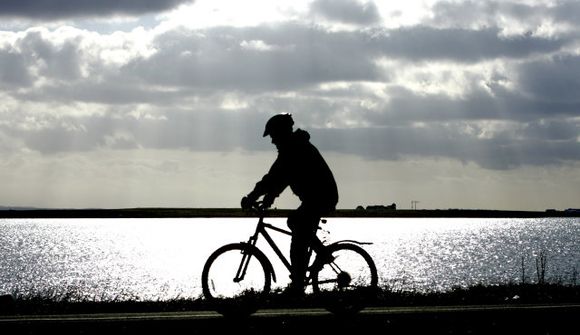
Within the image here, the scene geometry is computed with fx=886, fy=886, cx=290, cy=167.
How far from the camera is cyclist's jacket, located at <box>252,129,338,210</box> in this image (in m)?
11.5

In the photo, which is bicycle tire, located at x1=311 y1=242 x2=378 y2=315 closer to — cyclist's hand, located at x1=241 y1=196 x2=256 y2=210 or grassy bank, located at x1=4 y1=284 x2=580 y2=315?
grassy bank, located at x1=4 y1=284 x2=580 y2=315

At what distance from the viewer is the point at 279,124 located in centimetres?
1136

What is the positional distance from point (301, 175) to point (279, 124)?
743 mm

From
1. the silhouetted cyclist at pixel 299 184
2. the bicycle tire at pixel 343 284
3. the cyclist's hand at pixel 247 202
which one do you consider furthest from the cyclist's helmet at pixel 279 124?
the bicycle tire at pixel 343 284

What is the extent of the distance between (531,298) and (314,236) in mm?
5687

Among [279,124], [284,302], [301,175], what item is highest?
[279,124]

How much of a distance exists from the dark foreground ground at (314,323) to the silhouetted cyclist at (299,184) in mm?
930

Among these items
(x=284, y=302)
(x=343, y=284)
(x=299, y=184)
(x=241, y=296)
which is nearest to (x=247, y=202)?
(x=299, y=184)

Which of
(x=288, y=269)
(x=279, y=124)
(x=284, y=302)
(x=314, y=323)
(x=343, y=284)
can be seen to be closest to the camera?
(x=314, y=323)

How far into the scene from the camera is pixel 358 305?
12023 millimetres

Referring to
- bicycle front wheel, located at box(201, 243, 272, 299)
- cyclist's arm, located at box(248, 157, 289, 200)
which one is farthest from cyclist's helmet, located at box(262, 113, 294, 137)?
bicycle front wheel, located at box(201, 243, 272, 299)

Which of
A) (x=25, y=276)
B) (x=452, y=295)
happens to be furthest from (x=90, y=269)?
(x=452, y=295)

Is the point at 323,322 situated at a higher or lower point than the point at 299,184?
lower

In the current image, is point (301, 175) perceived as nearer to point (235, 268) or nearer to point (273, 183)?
point (273, 183)
